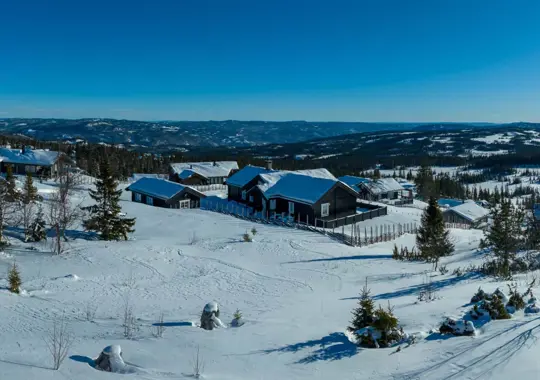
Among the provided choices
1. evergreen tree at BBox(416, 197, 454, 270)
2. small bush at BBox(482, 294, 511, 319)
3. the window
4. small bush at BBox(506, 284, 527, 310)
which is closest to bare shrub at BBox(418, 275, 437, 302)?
small bush at BBox(506, 284, 527, 310)

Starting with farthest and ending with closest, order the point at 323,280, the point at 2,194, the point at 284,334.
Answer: the point at 2,194
the point at 323,280
the point at 284,334

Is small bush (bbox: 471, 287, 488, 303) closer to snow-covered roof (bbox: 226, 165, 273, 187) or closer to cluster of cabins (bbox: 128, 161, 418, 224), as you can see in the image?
cluster of cabins (bbox: 128, 161, 418, 224)

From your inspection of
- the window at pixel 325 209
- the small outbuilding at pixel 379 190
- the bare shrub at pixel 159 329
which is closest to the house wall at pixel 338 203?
the window at pixel 325 209

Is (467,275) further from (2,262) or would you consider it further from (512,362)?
(2,262)

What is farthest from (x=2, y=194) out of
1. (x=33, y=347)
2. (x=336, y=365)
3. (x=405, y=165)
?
(x=405, y=165)

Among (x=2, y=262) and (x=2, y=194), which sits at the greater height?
(x=2, y=194)
